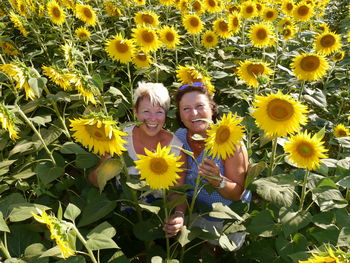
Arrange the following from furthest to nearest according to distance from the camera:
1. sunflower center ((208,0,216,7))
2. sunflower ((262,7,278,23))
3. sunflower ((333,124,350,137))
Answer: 1. sunflower ((262,7,278,23))
2. sunflower center ((208,0,216,7))
3. sunflower ((333,124,350,137))

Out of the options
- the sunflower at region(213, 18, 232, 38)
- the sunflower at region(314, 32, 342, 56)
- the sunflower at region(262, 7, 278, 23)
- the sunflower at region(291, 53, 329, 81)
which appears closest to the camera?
the sunflower at region(291, 53, 329, 81)

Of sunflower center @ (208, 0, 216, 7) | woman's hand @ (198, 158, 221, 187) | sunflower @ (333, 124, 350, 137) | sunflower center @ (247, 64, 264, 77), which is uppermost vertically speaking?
sunflower center @ (208, 0, 216, 7)

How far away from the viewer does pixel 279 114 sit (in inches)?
68.8

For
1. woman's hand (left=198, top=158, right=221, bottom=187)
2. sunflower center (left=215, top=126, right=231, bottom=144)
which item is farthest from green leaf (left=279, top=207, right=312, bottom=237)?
sunflower center (left=215, top=126, right=231, bottom=144)

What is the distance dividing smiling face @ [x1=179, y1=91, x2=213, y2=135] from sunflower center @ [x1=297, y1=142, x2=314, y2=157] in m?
0.73

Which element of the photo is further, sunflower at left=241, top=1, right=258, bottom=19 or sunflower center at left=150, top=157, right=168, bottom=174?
sunflower at left=241, top=1, right=258, bottom=19

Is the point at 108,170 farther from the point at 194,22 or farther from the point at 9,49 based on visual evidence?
the point at 9,49

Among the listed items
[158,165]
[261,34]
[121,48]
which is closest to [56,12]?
[121,48]

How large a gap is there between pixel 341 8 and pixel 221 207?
8804 mm

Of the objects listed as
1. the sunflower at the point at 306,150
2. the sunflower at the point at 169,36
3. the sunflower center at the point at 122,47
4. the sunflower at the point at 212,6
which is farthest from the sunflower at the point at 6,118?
the sunflower at the point at 212,6

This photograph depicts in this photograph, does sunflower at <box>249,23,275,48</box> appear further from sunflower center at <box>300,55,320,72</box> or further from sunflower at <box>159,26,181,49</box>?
sunflower center at <box>300,55,320,72</box>

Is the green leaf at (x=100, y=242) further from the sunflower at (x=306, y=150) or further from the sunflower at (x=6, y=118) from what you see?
the sunflower at (x=306, y=150)

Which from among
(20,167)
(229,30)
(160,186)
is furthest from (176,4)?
(160,186)

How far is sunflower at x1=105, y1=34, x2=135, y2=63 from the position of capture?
3160 millimetres
